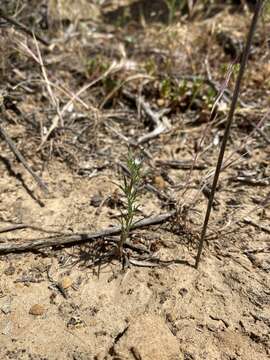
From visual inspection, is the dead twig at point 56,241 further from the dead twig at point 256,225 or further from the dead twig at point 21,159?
the dead twig at point 256,225

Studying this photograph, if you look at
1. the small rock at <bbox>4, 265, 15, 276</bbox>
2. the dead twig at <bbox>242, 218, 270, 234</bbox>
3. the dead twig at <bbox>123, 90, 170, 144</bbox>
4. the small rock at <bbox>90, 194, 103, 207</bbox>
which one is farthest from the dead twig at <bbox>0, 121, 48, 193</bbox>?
the dead twig at <bbox>242, 218, 270, 234</bbox>

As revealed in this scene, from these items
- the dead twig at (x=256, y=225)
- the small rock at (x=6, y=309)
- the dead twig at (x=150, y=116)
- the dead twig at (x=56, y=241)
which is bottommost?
the dead twig at (x=256, y=225)

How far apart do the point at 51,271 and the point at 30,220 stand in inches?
14.2

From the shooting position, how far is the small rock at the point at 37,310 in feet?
5.96

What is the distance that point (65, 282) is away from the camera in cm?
194

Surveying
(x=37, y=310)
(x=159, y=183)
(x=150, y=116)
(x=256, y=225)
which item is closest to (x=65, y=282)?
(x=37, y=310)

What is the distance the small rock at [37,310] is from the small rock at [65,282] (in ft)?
0.42

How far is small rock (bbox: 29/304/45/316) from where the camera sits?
71.5 inches

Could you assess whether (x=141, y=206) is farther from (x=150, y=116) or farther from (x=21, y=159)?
(x=150, y=116)

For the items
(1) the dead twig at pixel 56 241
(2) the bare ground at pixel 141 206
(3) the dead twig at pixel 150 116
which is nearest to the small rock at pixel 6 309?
(2) the bare ground at pixel 141 206

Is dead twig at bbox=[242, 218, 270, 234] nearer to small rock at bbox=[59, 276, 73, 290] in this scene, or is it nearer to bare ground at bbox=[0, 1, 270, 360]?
bare ground at bbox=[0, 1, 270, 360]

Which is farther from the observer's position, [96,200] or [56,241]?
[96,200]

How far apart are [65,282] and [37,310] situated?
17cm

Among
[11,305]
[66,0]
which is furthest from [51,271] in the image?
[66,0]
